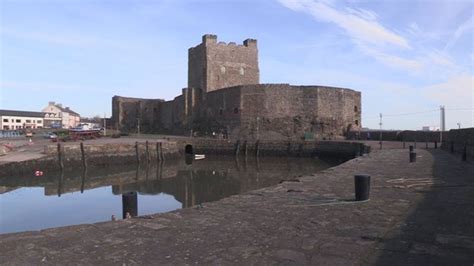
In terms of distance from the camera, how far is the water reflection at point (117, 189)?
1189 centimetres

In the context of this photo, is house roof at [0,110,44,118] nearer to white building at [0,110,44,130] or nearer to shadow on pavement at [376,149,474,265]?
white building at [0,110,44,130]

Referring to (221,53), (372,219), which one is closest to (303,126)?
(221,53)

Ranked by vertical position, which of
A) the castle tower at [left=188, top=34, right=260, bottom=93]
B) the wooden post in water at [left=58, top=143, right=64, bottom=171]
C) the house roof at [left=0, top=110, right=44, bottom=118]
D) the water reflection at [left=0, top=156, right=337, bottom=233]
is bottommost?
the water reflection at [left=0, top=156, right=337, bottom=233]

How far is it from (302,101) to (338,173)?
28.2 meters

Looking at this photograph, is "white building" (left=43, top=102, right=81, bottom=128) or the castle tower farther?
"white building" (left=43, top=102, right=81, bottom=128)

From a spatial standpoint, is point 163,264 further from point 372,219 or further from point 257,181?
point 257,181

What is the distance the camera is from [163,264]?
412 centimetres

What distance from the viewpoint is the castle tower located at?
4634 cm

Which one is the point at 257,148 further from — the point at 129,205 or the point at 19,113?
the point at 19,113

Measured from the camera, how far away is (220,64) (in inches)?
1854

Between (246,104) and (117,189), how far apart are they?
77.8 ft

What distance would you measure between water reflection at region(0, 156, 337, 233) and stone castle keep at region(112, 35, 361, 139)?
12098mm

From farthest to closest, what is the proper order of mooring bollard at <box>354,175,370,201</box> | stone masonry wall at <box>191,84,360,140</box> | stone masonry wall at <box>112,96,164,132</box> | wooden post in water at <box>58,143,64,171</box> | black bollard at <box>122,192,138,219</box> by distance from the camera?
stone masonry wall at <box>112,96,164,132</box>, stone masonry wall at <box>191,84,360,140</box>, wooden post in water at <box>58,143,64,171</box>, mooring bollard at <box>354,175,370,201</box>, black bollard at <box>122,192,138,219</box>

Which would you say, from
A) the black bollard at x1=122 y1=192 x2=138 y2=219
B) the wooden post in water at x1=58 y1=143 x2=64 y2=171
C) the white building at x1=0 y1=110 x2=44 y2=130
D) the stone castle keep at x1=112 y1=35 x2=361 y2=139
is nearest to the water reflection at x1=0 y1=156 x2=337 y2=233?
the black bollard at x1=122 y1=192 x2=138 y2=219
